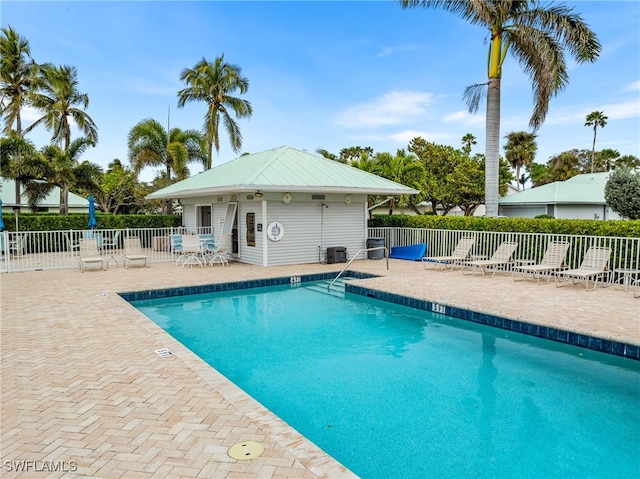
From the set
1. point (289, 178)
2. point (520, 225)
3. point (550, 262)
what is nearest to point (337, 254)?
point (289, 178)

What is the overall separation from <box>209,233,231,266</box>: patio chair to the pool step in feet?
12.8

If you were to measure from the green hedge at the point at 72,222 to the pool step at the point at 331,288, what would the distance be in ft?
40.3

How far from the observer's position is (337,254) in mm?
14641

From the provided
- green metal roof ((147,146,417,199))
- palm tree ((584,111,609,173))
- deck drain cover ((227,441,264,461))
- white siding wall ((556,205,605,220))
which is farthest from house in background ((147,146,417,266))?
palm tree ((584,111,609,173))

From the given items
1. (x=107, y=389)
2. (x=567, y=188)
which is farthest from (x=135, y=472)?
(x=567, y=188)

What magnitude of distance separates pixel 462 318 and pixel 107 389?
6.11 metres

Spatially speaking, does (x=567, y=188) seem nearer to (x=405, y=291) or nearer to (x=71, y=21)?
(x=405, y=291)

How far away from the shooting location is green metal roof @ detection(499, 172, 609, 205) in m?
25.5

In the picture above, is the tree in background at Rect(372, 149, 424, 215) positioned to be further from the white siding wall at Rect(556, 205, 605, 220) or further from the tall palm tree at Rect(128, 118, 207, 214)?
the white siding wall at Rect(556, 205, 605, 220)

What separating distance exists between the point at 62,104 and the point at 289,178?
17.1 metres

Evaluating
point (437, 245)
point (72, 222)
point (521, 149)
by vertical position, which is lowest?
point (437, 245)

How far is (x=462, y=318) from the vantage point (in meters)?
7.91

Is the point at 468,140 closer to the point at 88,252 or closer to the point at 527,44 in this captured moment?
the point at 527,44

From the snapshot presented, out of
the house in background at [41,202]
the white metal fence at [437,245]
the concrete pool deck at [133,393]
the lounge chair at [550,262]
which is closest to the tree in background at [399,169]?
the white metal fence at [437,245]
